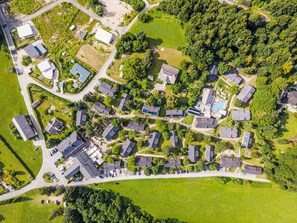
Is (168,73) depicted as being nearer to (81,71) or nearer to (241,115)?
(241,115)

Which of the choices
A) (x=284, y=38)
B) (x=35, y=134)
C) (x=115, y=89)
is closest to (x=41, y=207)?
(x=35, y=134)

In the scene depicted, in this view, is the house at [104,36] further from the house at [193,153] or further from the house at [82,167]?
the house at [193,153]

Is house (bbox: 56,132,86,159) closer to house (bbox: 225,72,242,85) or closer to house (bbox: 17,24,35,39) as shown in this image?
house (bbox: 17,24,35,39)

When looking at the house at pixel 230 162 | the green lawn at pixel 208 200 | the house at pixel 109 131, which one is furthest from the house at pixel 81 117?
the house at pixel 230 162

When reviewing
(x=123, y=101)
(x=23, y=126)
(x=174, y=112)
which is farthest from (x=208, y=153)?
(x=23, y=126)

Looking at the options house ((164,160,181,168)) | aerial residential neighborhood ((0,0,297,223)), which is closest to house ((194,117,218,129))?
aerial residential neighborhood ((0,0,297,223))
